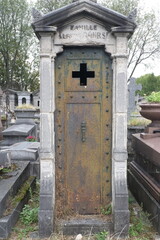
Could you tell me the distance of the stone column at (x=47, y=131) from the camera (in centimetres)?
362

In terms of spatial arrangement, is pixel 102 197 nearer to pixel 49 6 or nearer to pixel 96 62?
pixel 96 62

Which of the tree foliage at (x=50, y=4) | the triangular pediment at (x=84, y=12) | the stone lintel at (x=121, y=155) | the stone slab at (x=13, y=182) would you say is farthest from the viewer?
the tree foliage at (x=50, y=4)

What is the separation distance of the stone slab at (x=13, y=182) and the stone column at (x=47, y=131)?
1.97 feet

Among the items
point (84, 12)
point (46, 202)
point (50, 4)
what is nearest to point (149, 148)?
point (46, 202)

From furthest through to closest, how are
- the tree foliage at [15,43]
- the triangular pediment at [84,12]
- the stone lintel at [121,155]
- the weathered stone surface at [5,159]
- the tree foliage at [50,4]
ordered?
the tree foliage at [15,43] → the tree foliage at [50,4] → the weathered stone surface at [5,159] → the stone lintel at [121,155] → the triangular pediment at [84,12]

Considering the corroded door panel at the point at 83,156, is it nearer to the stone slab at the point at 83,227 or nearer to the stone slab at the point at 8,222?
the stone slab at the point at 83,227

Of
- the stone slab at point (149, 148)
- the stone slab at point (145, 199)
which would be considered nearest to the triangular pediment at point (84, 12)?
the stone slab at point (149, 148)

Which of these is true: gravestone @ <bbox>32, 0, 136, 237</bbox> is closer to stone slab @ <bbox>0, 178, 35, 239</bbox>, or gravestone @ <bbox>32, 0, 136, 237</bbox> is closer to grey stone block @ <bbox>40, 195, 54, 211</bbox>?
grey stone block @ <bbox>40, 195, 54, 211</bbox>

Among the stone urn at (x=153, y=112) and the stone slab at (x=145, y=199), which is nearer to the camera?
the stone slab at (x=145, y=199)

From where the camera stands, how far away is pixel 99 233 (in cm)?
368

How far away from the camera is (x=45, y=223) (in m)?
3.62

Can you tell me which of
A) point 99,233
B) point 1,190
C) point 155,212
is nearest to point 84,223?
point 99,233

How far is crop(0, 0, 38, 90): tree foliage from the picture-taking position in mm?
28359

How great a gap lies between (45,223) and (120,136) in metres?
1.60
